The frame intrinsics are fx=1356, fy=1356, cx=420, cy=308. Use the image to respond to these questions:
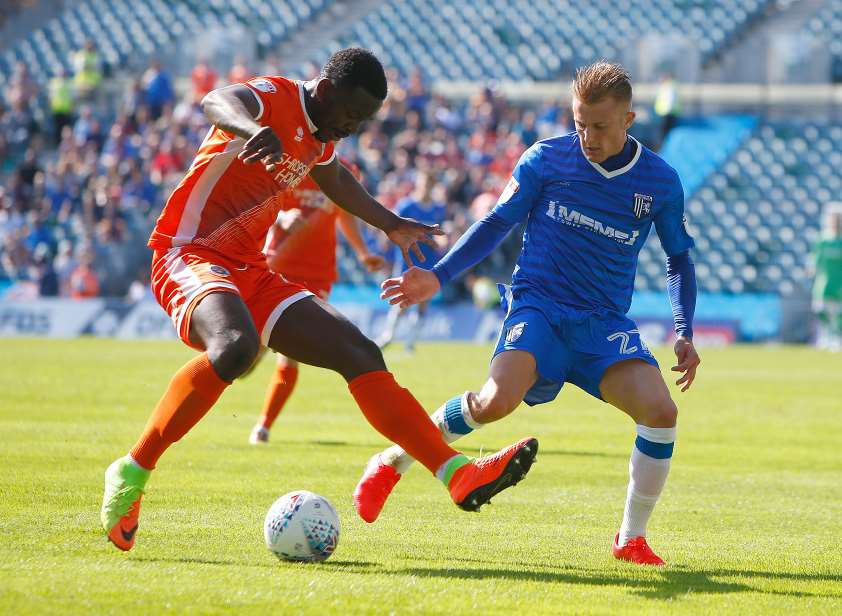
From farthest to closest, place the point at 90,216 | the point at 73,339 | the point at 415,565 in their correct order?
the point at 90,216 < the point at 73,339 < the point at 415,565

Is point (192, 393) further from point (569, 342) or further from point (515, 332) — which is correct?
point (569, 342)

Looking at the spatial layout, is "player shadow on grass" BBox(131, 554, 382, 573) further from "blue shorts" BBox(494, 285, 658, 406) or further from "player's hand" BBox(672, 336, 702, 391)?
"player's hand" BBox(672, 336, 702, 391)

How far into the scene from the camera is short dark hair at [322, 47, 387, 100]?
20.4 feet

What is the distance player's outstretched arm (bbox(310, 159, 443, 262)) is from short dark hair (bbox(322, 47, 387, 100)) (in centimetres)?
76

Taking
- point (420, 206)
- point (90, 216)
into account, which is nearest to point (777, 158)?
point (420, 206)

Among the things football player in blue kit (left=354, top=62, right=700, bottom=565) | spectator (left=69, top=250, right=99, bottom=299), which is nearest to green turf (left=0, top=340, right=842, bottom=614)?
football player in blue kit (left=354, top=62, right=700, bottom=565)

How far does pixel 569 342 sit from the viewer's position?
6477 millimetres

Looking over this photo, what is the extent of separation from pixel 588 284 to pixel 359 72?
1.50m

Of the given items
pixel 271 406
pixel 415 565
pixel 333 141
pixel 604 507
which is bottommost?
pixel 271 406

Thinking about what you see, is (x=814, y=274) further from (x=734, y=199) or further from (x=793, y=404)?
(x=793, y=404)

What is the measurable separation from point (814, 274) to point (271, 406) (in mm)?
17344

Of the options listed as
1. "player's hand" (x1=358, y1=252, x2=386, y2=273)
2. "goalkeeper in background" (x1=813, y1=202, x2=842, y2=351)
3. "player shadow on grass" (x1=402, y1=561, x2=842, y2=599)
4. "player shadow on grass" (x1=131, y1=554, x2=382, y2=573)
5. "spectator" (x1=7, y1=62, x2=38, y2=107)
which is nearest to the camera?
"player shadow on grass" (x1=402, y1=561, x2=842, y2=599)

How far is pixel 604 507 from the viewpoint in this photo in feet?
26.6

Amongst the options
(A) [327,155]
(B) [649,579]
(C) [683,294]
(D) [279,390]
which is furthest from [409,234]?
(D) [279,390]
